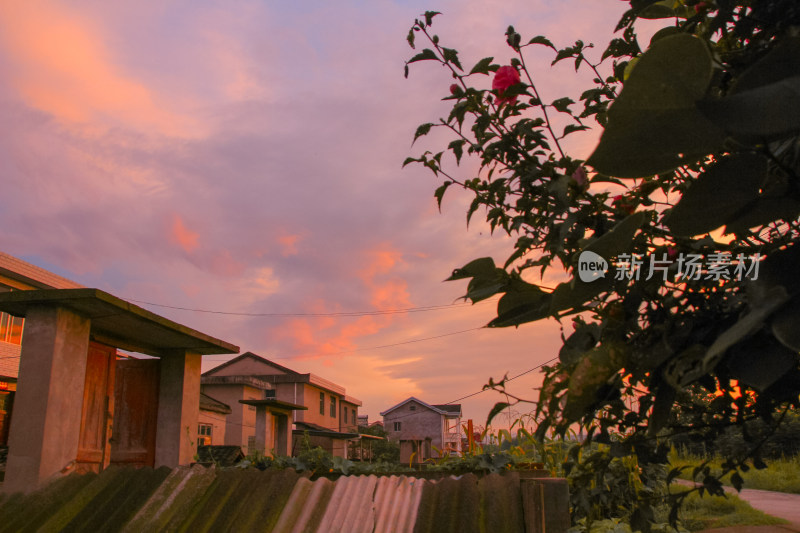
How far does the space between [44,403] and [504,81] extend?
5.40m

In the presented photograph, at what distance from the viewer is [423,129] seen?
154 centimetres

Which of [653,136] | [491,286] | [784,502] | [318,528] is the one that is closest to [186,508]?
[318,528]

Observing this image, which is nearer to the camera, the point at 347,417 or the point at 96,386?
the point at 96,386

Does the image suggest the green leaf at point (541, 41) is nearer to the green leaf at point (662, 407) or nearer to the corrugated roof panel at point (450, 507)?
the green leaf at point (662, 407)

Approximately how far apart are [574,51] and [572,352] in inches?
52.1

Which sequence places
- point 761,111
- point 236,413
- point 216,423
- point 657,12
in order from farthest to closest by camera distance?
point 236,413, point 216,423, point 657,12, point 761,111

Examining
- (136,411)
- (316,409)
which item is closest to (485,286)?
(136,411)

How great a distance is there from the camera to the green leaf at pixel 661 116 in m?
0.40

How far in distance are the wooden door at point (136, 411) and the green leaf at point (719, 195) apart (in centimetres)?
734

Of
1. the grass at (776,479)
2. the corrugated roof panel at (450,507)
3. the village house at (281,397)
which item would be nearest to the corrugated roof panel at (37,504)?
the corrugated roof panel at (450,507)

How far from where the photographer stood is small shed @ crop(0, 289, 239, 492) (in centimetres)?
508

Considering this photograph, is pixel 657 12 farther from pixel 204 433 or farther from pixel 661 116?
pixel 204 433

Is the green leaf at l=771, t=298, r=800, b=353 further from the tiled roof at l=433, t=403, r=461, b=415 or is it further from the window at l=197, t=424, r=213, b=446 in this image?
the tiled roof at l=433, t=403, r=461, b=415

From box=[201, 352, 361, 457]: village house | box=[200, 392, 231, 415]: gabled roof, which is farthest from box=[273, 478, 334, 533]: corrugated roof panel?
box=[201, 352, 361, 457]: village house
